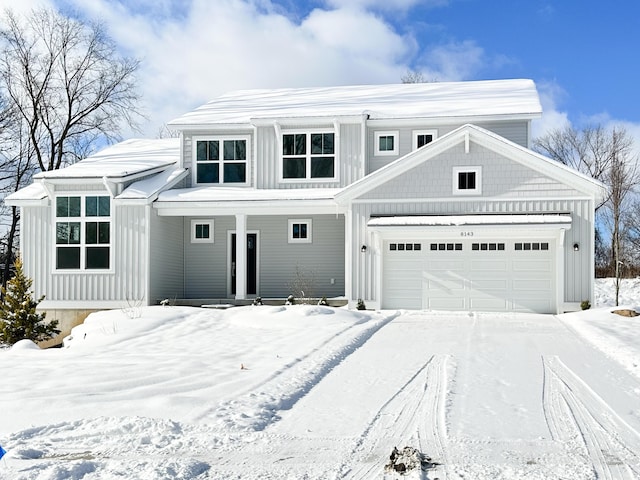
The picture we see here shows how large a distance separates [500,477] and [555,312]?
12.7 metres

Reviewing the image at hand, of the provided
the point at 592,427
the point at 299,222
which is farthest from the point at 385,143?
the point at 592,427

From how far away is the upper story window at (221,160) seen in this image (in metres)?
20.6

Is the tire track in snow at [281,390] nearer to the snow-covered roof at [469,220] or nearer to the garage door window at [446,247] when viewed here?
the snow-covered roof at [469,220]

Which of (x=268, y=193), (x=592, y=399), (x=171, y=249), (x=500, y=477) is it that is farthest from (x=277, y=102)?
(x=500, y=477)

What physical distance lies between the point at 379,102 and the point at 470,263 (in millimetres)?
6843

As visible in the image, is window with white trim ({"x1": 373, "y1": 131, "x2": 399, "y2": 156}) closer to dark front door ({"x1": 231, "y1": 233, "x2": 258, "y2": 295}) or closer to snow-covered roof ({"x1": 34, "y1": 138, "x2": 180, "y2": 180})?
dark front door ({"x1": 231, "y1": 233, "x2": 258, "y2": 295})

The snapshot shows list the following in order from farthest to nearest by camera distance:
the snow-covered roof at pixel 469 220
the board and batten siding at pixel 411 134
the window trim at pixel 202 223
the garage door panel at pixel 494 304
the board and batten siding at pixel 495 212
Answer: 1. the window trim at pixel 202 223
2. the board and batten siding at pixel 411 134
3. the garage door panel at pixel 494 304
4. the board and batten siding at pixel 495 212
5. the snow-covered roof at pixel 469 220

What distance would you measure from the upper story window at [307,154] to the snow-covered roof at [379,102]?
636 mm

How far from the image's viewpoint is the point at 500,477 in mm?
4934

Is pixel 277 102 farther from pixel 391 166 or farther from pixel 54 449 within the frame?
pixel 54 449

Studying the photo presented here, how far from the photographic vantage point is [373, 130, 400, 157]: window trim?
1998 cm

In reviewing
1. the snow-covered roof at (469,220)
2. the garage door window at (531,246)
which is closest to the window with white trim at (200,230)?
the snow-covered roof at (469,220)

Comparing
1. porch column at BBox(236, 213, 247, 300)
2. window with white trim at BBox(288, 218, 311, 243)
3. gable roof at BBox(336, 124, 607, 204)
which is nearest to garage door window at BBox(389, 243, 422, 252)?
gable roof at BBox(336, 124, 607, 204)

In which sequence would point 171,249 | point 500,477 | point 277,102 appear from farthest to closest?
point 277,102 < point 171,249 < point 500,477
